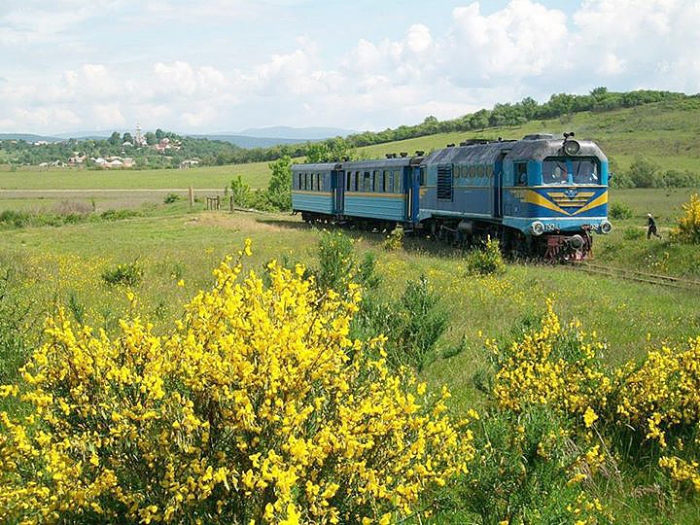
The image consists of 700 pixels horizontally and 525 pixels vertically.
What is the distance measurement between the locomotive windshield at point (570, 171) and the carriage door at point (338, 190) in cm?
1483

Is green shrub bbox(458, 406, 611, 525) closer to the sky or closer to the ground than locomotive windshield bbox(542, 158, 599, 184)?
closer to the ground

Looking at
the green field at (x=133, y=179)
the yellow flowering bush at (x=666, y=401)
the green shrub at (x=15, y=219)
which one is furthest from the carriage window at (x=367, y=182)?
the green field at (x=133, y=179)

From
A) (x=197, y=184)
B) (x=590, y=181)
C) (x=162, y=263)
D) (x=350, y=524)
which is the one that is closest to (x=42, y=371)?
(x=350, y=524)

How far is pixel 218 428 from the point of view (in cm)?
415

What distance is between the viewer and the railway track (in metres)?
18.5

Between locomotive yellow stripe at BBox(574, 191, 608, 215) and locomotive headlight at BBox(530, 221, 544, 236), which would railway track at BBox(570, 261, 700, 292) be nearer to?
locomotive headlight at BBox(530, 221, 544, 236)

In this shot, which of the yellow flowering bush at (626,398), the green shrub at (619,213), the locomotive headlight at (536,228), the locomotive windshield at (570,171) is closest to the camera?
the yellow flowering bush at (626,398)

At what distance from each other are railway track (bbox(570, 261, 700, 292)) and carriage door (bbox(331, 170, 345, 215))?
50.6ft

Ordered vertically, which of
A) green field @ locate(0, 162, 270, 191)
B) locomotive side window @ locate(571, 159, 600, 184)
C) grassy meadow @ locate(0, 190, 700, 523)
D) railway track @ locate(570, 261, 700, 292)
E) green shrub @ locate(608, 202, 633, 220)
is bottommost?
green field @ locate(0, 162, 270, 191)

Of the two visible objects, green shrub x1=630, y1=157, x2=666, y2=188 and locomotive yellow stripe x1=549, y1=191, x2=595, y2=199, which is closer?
locomotive yellow stripe x1=549, y1=191, x2=595, y2=199

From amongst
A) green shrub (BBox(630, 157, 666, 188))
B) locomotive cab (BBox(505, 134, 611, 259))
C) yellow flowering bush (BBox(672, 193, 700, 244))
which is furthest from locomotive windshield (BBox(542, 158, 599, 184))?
green shrub (BBox(630, 157, 666, 188))

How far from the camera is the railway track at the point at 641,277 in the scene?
18.5 m

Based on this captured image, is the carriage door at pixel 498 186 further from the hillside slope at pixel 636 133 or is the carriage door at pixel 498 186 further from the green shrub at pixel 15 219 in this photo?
the hillside slope at pixel 636 133

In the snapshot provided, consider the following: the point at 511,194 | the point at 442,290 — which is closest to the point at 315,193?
the point at 511,194
